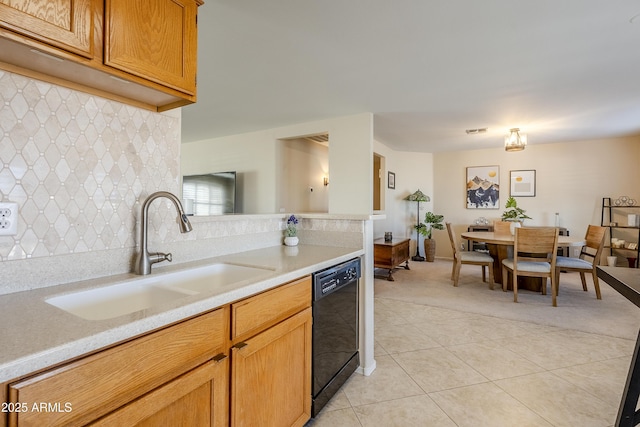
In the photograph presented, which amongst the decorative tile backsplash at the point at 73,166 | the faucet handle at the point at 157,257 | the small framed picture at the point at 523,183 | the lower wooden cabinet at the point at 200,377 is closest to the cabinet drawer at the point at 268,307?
the lower wooden cabinet at the point at 200,377

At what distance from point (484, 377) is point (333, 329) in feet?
3.91

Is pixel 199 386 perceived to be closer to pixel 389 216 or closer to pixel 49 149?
pixel 49 149

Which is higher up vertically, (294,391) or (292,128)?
(292,128)

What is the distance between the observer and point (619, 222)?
16.4 ft

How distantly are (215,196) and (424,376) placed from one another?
4065 millimetres

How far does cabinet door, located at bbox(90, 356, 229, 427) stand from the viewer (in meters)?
0.77

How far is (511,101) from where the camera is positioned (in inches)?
125

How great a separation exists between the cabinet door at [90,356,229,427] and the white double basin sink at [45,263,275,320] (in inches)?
9.7

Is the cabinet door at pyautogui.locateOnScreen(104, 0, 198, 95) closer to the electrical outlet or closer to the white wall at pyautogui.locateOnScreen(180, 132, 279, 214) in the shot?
the electrical outlet

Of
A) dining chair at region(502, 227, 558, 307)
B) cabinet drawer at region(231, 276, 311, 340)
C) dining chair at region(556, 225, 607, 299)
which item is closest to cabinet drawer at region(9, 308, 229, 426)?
cabinet drawer at region(231, 276, 311, 340)

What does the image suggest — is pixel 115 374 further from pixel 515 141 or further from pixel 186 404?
pixel 515 141

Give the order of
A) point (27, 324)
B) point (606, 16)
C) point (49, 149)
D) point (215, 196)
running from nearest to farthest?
1. point (27, 324)
2. point (49, 149)
3. point (606, 16)
4. point (215, 196)

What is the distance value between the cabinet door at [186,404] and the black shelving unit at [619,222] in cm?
626

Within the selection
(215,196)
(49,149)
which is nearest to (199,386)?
(49,149)
